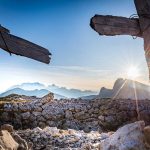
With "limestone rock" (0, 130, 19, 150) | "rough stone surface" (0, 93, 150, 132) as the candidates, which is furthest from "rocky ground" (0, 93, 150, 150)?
"limestone rock" (0, 130, 19, 150)

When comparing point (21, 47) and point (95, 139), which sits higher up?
point (21, 47)

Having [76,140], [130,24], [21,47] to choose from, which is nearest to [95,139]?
[76,140]

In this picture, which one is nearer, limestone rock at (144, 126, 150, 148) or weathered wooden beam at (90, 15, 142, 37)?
weathered wooden beam at (90, 15, 142, 37)

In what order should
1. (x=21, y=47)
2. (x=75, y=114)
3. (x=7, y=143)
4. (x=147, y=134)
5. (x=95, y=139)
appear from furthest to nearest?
(x=75, y=114) < (x=95, y=139) < (x=7, y=143) < (x=147, y=134) < (x=21, y=47)

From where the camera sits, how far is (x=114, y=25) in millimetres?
5453

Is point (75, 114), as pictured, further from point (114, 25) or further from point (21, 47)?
point (21, 47)

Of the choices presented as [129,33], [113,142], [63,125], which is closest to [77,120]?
[63,125]

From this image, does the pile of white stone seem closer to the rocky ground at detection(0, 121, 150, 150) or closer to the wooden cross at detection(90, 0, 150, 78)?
the rocky ground at detection(0, 121, 150, 150)

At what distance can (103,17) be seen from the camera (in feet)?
17.8

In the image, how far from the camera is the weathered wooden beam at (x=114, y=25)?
5.36 meters

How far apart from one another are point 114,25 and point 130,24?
0.32 meters

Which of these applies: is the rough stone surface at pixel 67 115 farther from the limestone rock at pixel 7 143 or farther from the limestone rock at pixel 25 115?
the limestone rock at pixel 7 143

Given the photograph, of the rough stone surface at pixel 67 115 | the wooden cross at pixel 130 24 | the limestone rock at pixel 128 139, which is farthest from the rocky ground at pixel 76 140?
the rough stone surface at pixel 67 115

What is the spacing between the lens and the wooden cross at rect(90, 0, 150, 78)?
5.37 meters
